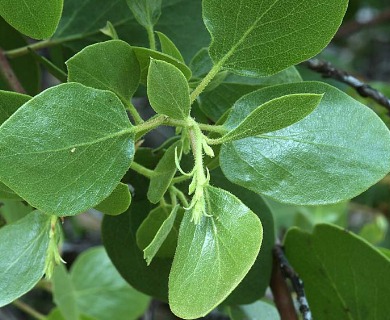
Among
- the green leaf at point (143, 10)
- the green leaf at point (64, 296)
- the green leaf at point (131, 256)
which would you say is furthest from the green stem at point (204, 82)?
the green leaf at point (64, 296)

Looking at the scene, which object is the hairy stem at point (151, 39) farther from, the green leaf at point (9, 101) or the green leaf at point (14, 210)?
the green leaf at point (14, 210)

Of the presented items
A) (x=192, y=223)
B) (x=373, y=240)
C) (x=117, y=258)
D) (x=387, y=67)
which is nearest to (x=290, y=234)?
(x=117, y=258)

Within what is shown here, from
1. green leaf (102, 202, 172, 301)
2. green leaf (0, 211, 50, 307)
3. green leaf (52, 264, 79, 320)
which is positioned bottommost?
green leaf (52, 264, 79, 320)

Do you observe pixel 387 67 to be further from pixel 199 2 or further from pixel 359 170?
pixel 359 170

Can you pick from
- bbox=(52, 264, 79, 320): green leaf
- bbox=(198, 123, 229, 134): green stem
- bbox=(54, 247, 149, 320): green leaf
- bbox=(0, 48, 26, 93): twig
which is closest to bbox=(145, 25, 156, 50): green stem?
bbox=(198, 123, 229, 134): green stem

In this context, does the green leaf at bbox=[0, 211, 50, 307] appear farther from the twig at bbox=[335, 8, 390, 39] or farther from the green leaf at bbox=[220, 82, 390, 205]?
the twig at bbox=[335, 8, 390, 39]
